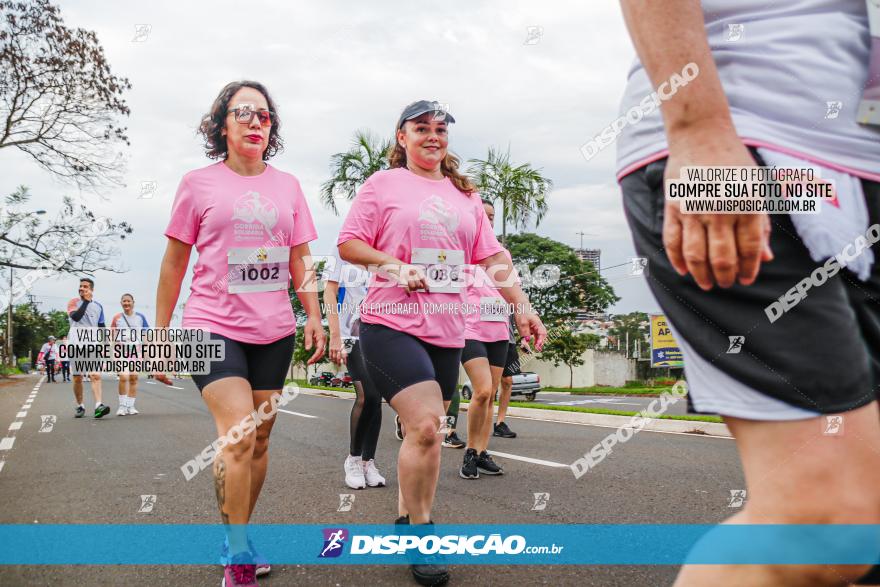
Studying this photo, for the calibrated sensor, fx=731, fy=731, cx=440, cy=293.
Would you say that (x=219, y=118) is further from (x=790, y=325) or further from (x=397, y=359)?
(x=790, y=325)

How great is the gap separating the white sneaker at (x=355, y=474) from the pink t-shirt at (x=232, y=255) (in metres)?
2.41

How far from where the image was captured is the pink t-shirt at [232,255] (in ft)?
10.4

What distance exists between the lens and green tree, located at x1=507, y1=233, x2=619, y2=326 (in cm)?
3638

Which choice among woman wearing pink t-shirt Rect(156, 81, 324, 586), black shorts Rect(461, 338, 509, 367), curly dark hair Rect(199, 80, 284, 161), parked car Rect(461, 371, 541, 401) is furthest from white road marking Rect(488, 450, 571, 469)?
parked car Rect(461, 371, 541, 401)

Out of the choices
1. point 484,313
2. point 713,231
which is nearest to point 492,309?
point 484,313

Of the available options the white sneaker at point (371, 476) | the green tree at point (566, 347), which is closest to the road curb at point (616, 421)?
the white sneaker at point (371, 476)

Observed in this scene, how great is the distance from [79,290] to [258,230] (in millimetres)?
8914

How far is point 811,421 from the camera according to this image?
1103mm

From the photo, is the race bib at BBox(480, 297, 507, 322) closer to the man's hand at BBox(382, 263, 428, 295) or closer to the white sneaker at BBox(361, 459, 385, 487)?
the white sneaker at BBox(361, 459, 385, 487)

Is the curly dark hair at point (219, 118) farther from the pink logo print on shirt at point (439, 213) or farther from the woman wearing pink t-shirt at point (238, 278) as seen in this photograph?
the pink logo print on shirt at point (439, 213)

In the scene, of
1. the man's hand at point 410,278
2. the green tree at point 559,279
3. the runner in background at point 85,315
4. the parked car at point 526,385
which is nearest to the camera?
the man's hand at point 410,278

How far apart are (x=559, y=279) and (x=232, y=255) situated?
35689 millimetres

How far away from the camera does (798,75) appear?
4.04 ft

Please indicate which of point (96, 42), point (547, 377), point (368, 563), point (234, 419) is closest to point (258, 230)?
point (234, 419)
